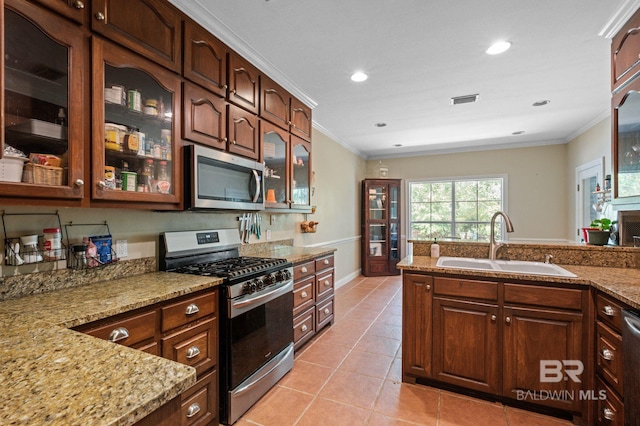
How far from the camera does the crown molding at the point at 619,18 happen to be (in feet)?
6.12

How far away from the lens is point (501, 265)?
7.73 ft

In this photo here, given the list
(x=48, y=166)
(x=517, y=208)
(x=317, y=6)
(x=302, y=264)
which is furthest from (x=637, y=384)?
(x=517, y=208)

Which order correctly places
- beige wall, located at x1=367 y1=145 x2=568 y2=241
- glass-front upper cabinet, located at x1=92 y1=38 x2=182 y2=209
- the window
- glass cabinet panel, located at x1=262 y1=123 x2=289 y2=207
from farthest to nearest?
the window, beige wall, located at x1=367 y1=145 x2=568 y2=241, glass cabinet panel, located at x1=262 y1=123 x2=289 y2=207, glass-front upper cabinet, located at x1=92 y1=38 x2=182 y2=209

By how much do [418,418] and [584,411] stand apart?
976 millimetres

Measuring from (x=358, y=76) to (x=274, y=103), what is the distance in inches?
33.3

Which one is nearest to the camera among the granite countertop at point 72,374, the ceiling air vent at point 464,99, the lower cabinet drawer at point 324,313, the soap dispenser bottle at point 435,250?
the granite countertop at point 72,374

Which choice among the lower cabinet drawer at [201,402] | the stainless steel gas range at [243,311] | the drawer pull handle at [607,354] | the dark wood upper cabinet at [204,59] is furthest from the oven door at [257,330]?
the drawer pull handle at [607,354]

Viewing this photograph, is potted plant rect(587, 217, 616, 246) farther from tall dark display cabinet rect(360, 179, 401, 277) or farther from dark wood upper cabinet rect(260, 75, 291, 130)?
tall dark display cabinet rect(360, 179, 401, 277)

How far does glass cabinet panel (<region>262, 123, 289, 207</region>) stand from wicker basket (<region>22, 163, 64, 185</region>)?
1.52 metres

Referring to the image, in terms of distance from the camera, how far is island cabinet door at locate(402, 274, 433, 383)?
7.14ft

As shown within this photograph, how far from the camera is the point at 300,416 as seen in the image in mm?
1907

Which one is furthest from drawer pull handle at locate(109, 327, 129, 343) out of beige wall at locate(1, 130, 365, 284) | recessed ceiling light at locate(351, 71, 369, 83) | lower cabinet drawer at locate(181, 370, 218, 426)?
recessed ceiling light at locate(351, 71, 369, 83)

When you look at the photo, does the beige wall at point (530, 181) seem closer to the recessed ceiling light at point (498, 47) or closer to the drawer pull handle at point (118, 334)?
the recessed ceiling light at point (498, 47)

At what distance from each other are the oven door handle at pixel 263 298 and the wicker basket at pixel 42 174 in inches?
42.5
